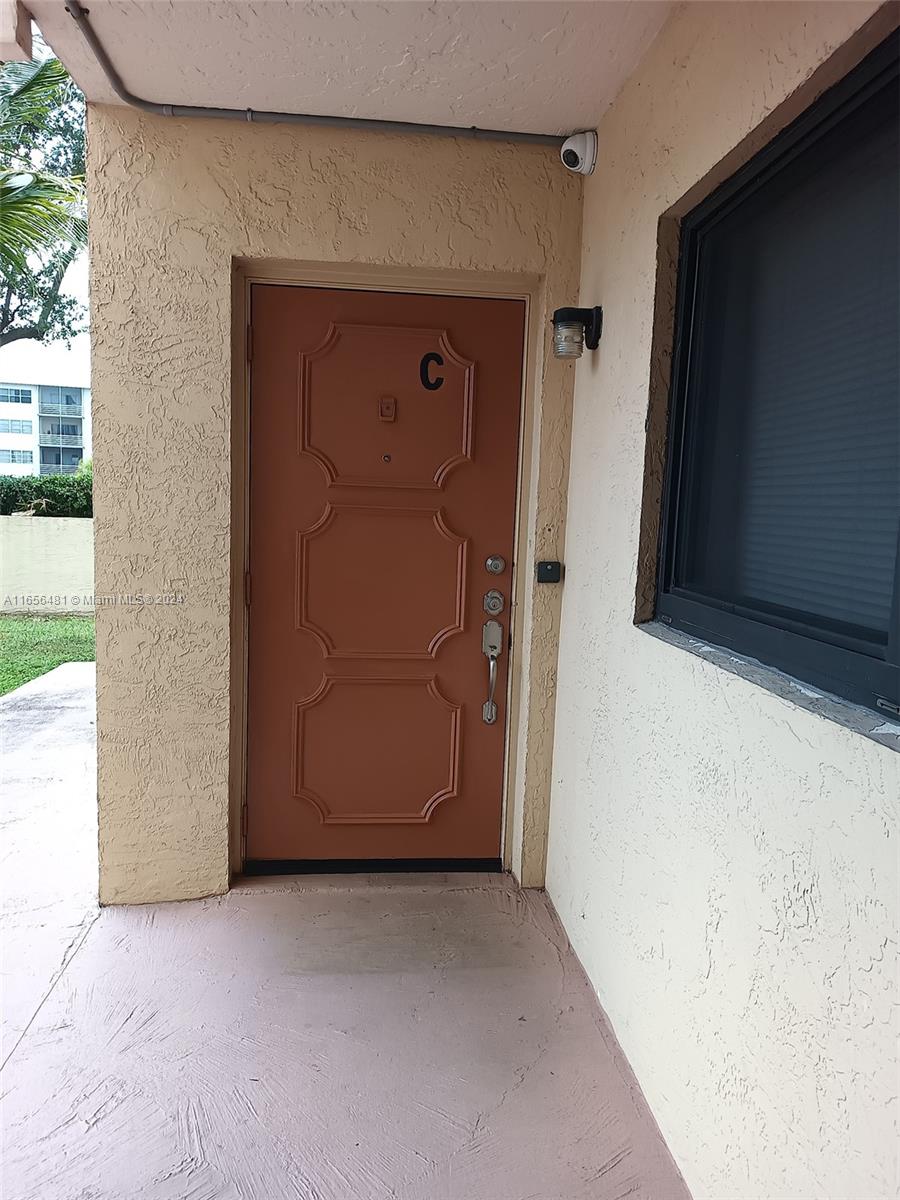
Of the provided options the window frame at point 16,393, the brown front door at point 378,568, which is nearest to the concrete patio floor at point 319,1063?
the brown front door at point 378,568

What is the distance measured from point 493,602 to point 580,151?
1.72 meters

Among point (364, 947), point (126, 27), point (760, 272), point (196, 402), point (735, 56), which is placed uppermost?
point (126, 27)

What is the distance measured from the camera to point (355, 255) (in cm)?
264

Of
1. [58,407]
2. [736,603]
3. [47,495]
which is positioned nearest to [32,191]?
[736,603]

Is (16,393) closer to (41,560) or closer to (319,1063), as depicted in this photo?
(41,560)

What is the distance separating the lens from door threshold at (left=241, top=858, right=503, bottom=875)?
302cm

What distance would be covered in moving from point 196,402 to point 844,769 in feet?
7.93

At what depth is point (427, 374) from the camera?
9.34ft

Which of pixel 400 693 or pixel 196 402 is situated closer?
pixel 196 402

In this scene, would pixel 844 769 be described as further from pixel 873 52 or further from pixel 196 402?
pixel 196 402

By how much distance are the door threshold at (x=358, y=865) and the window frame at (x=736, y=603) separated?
1.62 meters

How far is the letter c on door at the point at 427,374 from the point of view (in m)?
2.84

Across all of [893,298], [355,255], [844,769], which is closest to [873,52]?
[893,298]

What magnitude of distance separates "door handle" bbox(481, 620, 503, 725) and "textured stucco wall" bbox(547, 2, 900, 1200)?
349 mm
